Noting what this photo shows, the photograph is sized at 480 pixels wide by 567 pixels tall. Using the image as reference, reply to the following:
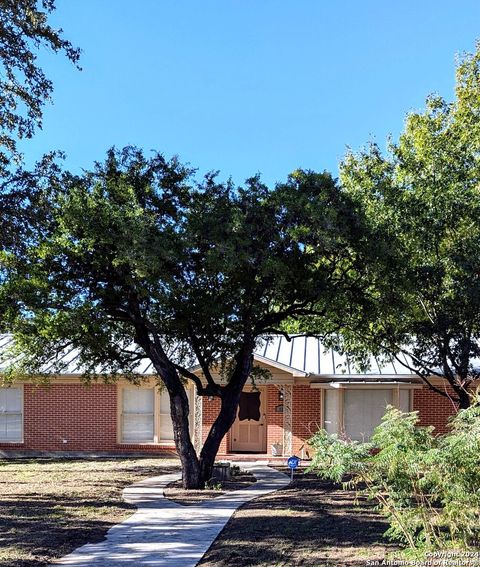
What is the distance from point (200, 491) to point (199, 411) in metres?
7.29

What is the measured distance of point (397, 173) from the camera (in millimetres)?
15750

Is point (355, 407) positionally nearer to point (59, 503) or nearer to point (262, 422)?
point (262, 422)

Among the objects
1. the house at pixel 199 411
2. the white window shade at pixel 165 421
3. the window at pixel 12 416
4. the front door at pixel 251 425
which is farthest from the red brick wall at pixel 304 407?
the window at pixel 12 416

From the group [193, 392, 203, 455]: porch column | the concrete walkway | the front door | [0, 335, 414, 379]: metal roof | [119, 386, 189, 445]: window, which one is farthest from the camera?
the front door

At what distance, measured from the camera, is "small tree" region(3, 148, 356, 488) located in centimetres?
1173

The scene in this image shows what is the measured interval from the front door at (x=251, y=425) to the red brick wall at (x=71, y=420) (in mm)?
2542

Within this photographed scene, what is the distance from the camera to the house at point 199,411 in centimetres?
2070

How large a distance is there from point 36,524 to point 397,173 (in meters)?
10.8

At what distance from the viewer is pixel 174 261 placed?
1179 centimetres

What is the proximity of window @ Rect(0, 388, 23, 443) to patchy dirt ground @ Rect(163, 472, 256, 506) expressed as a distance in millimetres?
9091

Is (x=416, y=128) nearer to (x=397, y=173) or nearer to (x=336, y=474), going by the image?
(x=397, y=173)

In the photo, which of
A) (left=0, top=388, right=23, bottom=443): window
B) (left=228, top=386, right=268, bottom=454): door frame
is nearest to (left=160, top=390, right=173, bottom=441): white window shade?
(left=228, top=386, right=268, bottom=454): door frame

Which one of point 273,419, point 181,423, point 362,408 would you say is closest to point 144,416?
point 273,419

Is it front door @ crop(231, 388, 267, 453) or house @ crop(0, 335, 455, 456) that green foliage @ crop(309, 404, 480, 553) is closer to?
house @ crop(0, 335, 455, 456)
